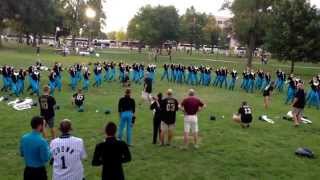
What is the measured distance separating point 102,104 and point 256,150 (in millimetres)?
11285

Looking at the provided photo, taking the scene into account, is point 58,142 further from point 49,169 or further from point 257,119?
point 257,119

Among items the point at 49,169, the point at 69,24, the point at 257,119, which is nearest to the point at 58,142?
the point at 49,169

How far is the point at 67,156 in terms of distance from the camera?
821 cm

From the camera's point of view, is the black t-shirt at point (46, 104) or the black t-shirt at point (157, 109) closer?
the black t-shirt at point (46, 104)

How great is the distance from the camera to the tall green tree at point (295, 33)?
52.9 m

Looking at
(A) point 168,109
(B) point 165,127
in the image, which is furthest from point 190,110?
(B) point 165,127

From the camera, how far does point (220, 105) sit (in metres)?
27.2

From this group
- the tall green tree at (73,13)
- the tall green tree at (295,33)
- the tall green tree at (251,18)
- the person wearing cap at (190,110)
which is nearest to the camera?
the person wearing cap at (190,110)

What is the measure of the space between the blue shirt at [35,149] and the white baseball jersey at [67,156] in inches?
5.5

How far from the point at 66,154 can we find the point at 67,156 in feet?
0.13

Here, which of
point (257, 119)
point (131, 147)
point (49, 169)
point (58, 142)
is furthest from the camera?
point (257, 119)

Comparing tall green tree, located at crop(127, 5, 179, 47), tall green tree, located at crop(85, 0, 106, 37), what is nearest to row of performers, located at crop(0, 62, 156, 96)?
tall green tree, located at crop(127, 5, 179, 47)

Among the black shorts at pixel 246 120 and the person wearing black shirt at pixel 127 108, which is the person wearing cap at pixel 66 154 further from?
the black shorts at pixel 246 120

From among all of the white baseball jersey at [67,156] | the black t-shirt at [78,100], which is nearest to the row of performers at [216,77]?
the black t-shirt at [78,100]
